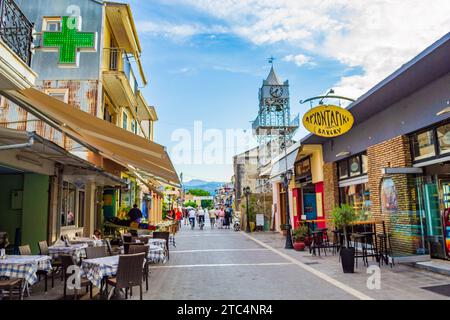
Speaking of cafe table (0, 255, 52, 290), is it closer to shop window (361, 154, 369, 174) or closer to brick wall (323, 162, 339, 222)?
shop window (361, 154, 369, 174)

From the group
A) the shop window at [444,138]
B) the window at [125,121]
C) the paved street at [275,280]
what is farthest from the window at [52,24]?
the shop window at [444,138]

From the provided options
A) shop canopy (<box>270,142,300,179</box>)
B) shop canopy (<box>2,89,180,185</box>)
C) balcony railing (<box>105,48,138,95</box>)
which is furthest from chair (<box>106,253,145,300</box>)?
balcony railing (<box>105,48,138,95</box>)

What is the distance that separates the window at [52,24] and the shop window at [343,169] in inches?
507

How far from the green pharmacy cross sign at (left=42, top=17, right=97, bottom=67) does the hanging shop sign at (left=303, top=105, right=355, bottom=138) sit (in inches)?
381

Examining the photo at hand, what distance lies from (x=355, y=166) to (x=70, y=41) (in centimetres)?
1231

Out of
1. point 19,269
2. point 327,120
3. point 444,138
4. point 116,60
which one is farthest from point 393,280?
point 116,60

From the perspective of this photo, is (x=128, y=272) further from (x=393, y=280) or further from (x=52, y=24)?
(x=52, y=24)

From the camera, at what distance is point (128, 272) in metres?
5.79

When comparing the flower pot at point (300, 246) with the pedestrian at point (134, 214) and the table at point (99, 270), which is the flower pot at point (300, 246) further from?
the table at point (99, 270)

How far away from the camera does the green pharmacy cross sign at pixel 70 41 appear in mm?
14602

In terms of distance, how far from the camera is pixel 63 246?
8930mm

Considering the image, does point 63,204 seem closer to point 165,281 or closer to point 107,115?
point 107,115

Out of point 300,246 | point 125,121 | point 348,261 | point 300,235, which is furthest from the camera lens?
point 125,121

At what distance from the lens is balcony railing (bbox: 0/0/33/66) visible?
5.84 meters
